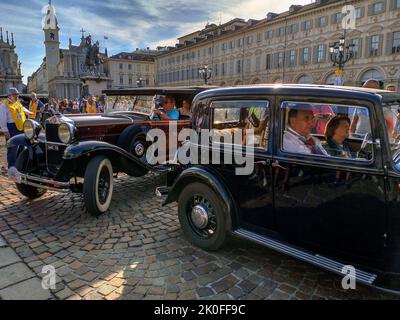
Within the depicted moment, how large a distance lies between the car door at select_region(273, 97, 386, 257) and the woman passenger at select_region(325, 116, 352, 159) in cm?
2

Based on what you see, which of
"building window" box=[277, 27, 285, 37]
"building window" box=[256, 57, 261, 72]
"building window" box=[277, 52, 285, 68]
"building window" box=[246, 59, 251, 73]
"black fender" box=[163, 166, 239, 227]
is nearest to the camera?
"black fender" box=[163, 166, 239, 227]

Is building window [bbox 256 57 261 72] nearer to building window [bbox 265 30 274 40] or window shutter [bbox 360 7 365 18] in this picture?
building window [bbox 265 30 274 40]

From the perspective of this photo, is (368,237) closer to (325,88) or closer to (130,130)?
(325,88)

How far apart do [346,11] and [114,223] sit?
147ft

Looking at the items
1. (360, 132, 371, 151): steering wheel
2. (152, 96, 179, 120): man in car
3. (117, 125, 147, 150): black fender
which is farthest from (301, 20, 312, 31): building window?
(360, 132, 371, 151): steering wheel

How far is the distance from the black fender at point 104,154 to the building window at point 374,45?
1614 inches

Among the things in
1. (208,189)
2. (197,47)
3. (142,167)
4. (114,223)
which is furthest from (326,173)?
(197,47)

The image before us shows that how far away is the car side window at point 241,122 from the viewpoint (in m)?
3.18

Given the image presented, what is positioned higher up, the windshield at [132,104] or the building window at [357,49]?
the building window at [357,49]

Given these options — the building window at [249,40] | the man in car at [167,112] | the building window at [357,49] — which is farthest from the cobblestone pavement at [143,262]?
the building window at [249,40]

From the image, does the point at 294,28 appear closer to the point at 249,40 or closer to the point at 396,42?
the point at 249,40

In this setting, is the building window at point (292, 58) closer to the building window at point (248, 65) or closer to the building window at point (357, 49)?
the building window at point (248, 65)

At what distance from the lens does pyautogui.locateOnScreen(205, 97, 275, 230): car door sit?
10.2ft

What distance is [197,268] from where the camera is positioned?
10.9ft
